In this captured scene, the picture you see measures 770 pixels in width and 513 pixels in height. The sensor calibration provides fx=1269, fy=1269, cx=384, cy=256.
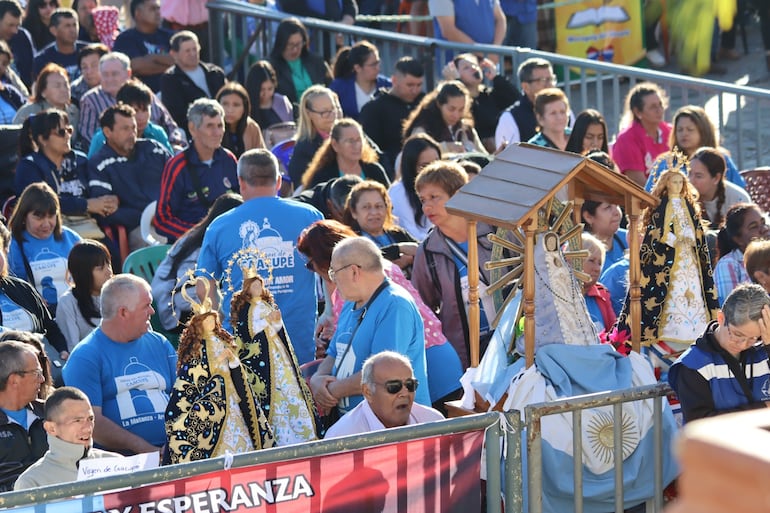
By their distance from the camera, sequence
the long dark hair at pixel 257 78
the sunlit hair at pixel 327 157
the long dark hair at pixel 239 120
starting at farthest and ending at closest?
1. the long dark hair at pixel 257 78
2. the long dark hair at pixel 239 120
3. the sunlit hair at pixel 327 157

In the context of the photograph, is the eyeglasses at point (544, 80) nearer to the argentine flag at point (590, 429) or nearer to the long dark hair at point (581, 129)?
the long dark hair at point (581, 129)

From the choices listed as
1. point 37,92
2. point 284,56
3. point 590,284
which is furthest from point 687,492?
point 284,56

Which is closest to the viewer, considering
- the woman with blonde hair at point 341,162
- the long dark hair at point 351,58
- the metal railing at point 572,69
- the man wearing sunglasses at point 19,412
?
the man wearing sunglasses at point 19,412

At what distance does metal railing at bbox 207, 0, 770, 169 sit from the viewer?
34.9 ft

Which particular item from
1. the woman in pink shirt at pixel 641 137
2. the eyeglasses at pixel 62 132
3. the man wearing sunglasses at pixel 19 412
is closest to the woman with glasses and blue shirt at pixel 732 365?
the man wearing sunglasses at pixel 19 412

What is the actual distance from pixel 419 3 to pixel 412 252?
8015mm

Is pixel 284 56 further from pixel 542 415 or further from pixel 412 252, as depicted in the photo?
pixel 542 415

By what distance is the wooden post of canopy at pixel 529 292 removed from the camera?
524cm

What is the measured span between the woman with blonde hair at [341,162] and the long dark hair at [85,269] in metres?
1.92

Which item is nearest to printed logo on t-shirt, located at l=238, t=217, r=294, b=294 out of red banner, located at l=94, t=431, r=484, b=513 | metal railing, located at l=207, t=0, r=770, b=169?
red banner, located at l=94, t=431, r=484, b=513

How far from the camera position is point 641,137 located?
383 inches

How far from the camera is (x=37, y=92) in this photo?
10219mm

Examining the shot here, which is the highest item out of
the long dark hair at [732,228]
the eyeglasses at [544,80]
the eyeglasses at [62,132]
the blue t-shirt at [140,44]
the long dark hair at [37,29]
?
the long dark hair at [37,29]

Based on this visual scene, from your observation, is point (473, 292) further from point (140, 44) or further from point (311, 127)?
point (140, 44)
